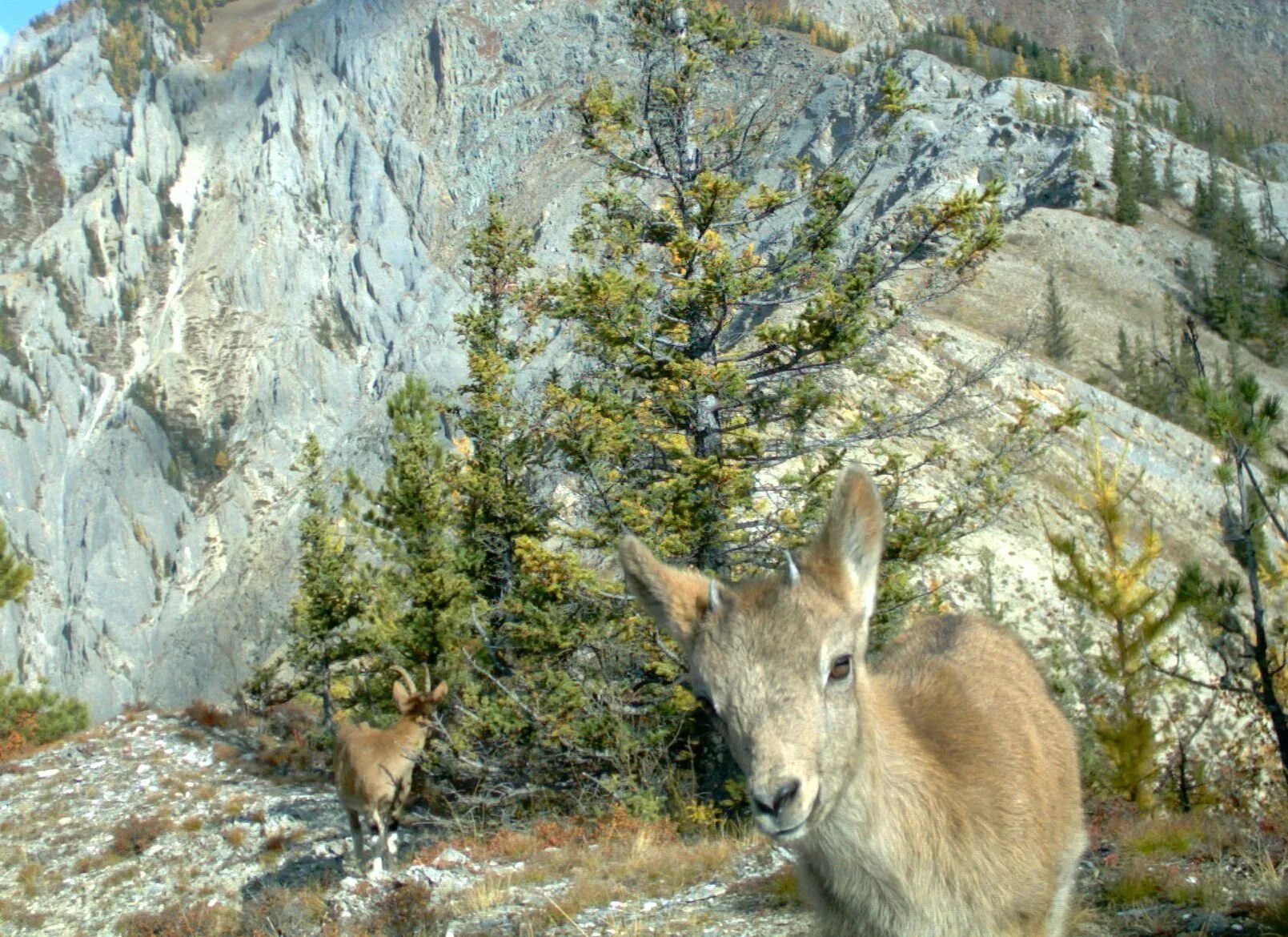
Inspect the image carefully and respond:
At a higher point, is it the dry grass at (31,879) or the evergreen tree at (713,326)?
the evergreen tree at (713,326)

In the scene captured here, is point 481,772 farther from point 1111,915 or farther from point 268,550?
point 268,550

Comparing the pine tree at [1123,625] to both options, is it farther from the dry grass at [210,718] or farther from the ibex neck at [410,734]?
the dry grass at [210,718]

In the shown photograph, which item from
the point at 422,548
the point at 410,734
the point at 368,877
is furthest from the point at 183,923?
the point at 422,548

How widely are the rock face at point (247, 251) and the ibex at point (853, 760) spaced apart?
80.6 metres

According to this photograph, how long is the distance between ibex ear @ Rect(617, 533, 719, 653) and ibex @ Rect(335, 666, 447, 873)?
377 inches

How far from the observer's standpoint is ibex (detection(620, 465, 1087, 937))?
3.56 meters

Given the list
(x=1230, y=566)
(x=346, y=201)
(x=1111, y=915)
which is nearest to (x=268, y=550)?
(x=346, y=201)

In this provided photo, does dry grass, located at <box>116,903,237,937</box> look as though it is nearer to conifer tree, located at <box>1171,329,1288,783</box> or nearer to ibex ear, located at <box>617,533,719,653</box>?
ibex ear, located at <box>617,533,719,653</box>

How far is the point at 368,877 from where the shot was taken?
1126 cm

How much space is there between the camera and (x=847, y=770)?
12.1ft

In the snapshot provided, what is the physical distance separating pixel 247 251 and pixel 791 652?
135 meters

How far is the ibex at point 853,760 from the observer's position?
3.56m

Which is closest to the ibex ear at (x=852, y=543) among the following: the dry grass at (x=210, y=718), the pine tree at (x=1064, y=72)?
the dry grass at (x=210, y=718)

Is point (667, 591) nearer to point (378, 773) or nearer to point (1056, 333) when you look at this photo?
point (378, 773)
